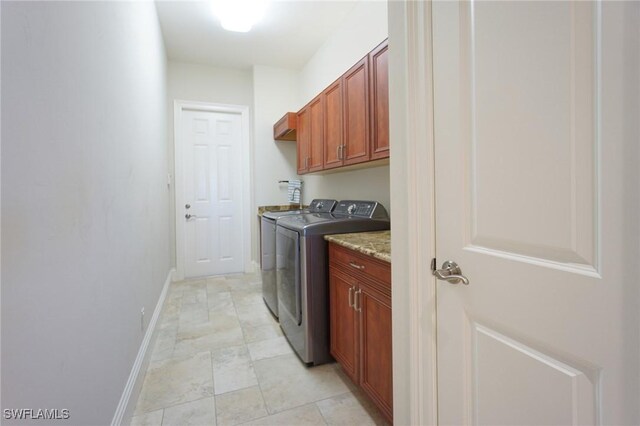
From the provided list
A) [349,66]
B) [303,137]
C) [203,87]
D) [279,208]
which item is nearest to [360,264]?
[303,137]

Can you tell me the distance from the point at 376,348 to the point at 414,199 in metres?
0.77

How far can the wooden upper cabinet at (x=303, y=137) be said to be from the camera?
300 centimetres

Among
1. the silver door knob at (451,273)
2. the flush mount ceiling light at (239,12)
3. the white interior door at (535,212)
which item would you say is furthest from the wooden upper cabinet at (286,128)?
the silver door knob at (451,273)

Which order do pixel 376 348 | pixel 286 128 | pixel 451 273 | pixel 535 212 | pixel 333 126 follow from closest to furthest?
pixel 535 212
pixel 451 273
pixel 376 348
pixel 333 126
pixel 286 128

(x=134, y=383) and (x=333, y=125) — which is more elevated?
(x=333, y=125)

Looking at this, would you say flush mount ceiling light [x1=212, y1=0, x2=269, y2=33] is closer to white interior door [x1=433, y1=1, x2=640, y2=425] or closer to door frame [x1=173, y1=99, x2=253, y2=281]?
door frame [x1=173, y1=99, x2=253, y2=281]

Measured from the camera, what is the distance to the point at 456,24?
2.88ft

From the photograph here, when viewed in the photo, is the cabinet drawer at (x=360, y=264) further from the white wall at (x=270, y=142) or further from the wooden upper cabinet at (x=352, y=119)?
the white wall at (x=270, y=142)

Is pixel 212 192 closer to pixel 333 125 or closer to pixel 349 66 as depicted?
pixel 333 125

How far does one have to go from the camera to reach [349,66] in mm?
2859

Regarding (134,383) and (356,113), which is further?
(356,113)

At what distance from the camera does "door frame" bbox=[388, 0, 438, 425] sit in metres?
0.98

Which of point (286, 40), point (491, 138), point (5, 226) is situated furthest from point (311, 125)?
point (5, 226)

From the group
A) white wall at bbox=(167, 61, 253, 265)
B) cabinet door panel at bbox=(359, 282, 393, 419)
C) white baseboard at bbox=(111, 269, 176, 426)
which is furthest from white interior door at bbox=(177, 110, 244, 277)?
cabinet door panel at bbox=(359, 282, 393, 419)
